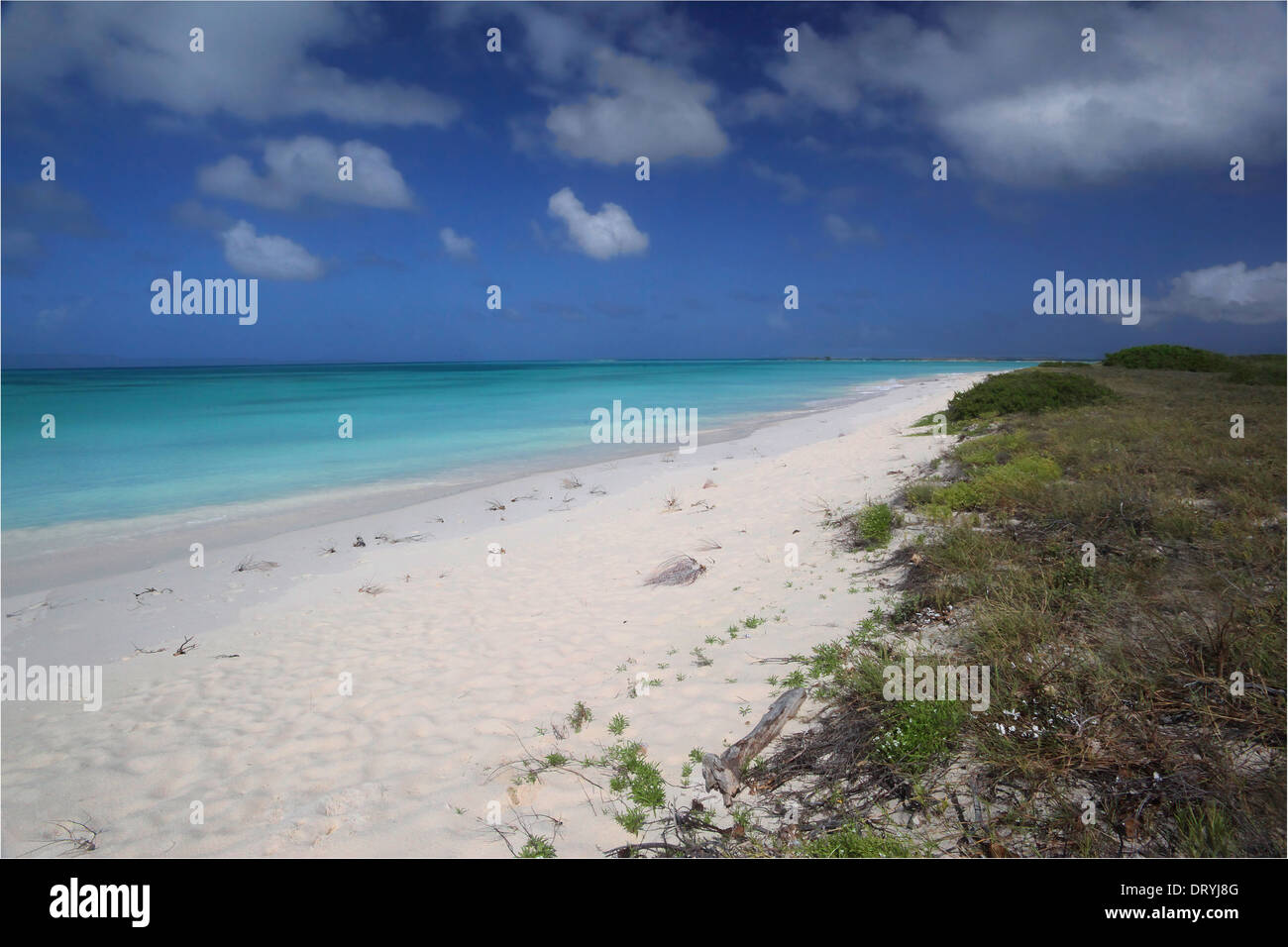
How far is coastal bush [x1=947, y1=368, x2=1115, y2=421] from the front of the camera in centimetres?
1580

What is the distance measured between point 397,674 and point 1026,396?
17.6 metres

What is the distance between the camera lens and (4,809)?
4223 mm

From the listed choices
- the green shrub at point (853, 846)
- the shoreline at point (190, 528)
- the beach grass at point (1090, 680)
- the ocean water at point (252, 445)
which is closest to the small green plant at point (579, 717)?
the beach grass at point (1090, 680)

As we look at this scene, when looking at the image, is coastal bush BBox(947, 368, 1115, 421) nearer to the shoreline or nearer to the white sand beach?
the white sand beach

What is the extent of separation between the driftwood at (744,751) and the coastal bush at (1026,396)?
1488 cm

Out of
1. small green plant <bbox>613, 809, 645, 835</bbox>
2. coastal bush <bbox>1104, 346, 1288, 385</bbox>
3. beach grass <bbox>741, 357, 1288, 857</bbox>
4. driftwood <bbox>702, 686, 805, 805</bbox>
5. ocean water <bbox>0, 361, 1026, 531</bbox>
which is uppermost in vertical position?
coastal bush <bbox>1104, 346, 1288, 385</bbox>

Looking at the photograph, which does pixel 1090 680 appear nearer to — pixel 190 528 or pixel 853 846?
pixel 853 846

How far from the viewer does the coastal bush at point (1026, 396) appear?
15805mm

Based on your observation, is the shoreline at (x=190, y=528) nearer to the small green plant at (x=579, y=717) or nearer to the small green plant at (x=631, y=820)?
the small green plant at (x=579, y=717)

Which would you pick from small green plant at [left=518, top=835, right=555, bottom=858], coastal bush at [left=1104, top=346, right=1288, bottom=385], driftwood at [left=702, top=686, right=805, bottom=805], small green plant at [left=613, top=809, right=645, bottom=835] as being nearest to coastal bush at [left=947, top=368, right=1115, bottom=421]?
driftwood at [left=702, top=686, right=805, bottom=805]

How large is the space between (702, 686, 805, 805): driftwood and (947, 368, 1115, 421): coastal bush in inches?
586
